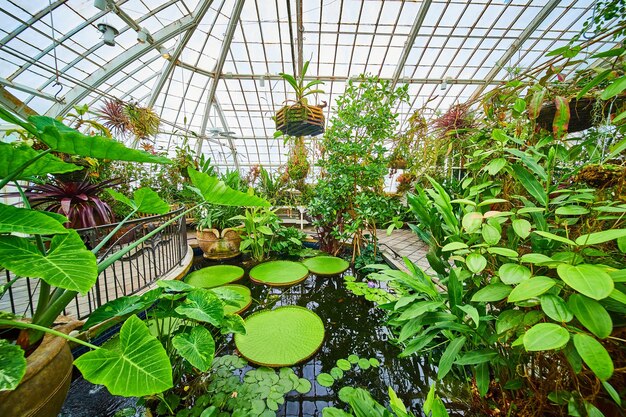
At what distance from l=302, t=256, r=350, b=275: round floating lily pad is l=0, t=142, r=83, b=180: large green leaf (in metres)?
2.50

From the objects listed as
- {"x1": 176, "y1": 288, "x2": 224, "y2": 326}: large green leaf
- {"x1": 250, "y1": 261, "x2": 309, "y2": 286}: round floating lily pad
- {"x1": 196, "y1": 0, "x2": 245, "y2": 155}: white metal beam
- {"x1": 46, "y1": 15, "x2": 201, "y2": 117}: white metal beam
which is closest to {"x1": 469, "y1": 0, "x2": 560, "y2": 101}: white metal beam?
{"x1": 196, "y1": 0, "x2": 245, "y2": 155}: white metal beam

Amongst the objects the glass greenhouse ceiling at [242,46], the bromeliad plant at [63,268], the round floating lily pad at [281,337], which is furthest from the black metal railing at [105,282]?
the glass greenhouse ceiling at [242,46]

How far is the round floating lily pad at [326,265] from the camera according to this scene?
116 inches

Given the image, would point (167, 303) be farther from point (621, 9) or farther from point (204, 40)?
point (204, 40)

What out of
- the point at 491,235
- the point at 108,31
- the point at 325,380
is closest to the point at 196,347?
the point at 325,380

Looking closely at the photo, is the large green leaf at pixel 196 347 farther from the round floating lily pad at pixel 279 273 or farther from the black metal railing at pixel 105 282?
the round floating lily pad at pixel 279 273

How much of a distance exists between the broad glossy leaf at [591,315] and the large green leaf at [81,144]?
4.28ft

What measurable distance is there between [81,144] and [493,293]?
1.62 m

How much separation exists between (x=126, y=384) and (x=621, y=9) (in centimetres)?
322

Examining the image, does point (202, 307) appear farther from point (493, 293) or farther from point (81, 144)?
point (493, 293)

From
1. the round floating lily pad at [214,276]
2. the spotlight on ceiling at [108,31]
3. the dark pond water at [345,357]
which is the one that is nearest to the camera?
the dark pond water at [345,357]

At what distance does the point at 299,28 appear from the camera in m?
6.66

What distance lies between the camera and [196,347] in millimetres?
1008

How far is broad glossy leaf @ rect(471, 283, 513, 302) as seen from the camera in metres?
0.83
